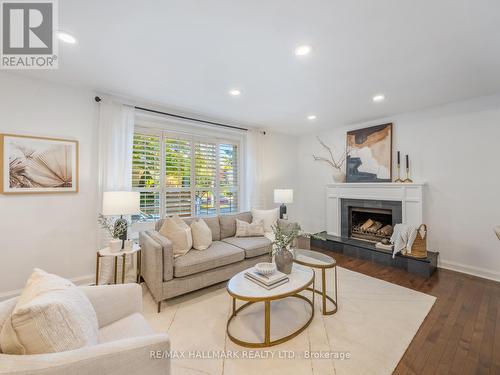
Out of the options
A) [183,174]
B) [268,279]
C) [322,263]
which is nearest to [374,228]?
[322,263]

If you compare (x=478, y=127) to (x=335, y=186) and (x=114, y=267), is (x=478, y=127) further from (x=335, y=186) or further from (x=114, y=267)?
(x=114, y=267)

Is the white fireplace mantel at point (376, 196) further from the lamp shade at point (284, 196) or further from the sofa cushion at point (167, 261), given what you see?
the sofa cushion at point (167, 261)

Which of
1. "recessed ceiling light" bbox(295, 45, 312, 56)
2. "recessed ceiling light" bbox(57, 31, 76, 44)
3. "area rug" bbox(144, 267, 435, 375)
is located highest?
"recessed ceiling light" bbox(57, 31, 76, 44)

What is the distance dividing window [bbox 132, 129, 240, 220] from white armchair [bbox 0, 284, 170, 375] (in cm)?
226

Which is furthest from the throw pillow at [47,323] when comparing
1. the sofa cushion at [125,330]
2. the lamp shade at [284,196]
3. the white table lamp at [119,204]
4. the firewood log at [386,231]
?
the firewood log at [386,231]

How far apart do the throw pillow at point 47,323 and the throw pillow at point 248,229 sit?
242 centimetres

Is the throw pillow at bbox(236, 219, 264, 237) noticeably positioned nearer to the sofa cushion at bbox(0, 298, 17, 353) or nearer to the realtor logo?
the sofa cushion at bbox(0, 298, 17, 353)

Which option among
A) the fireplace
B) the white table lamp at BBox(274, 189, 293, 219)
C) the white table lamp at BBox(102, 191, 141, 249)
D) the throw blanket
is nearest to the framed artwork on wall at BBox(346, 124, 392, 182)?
the fireplace

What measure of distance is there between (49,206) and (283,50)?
3166mm

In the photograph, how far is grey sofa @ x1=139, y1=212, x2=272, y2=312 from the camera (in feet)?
7.43

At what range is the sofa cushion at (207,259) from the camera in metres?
2.37

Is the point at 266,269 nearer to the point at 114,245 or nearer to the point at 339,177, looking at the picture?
the point at 114,245

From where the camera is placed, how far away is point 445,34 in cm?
177

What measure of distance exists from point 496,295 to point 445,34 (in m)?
2.88
